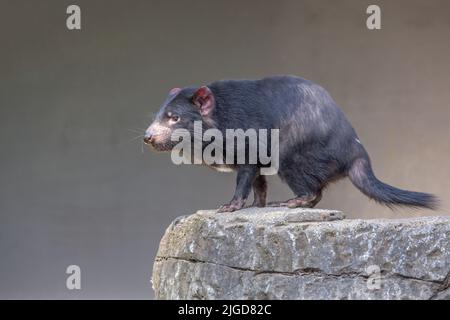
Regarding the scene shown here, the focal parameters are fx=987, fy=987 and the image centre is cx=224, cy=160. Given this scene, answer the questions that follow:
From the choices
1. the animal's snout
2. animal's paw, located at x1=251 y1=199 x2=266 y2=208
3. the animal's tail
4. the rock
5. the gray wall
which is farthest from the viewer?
the gray wall

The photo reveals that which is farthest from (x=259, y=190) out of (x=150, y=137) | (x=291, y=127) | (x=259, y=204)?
(x=150, y=137)

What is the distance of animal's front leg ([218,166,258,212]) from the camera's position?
457cm

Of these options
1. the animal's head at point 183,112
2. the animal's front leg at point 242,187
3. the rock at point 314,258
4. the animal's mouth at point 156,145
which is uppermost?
the animal's head at point 183,112

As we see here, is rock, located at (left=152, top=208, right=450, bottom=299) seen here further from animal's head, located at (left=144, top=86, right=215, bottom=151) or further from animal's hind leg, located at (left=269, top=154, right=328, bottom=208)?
animal's head, located at (left=144, top=86, right=215, bottom=151)

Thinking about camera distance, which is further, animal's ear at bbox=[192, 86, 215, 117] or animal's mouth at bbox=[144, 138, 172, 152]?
animal's ear at bbox=[192, 86, 215, 117]

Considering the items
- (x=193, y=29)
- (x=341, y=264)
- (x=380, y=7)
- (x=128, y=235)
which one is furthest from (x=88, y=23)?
(x=341, y=264)

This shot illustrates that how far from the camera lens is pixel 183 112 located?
4570mm

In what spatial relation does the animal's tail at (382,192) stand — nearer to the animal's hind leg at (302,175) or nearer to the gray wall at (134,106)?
the animal's hind leg at (302,175)

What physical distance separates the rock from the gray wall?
2.62 metres

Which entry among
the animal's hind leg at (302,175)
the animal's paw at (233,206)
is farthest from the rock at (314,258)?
the animal's hind leg at (302,175)

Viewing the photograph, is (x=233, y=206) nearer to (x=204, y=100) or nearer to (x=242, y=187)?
(x=242, y=187)

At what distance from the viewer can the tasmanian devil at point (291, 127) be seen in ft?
15.0

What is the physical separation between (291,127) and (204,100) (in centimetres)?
43

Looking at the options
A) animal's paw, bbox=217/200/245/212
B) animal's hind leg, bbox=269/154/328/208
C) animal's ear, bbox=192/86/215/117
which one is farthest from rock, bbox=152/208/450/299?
animal's ear, bbox=192/86/215/117
